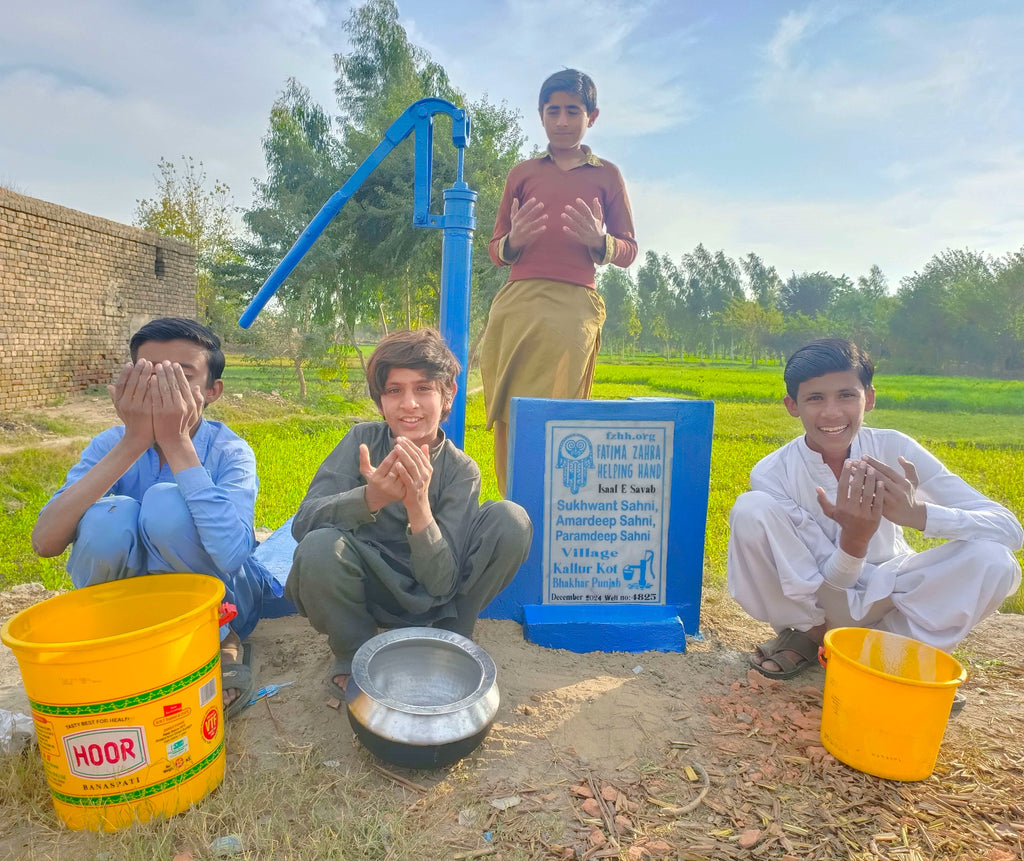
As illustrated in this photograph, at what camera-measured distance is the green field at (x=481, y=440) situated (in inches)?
177

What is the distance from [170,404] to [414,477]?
652mm

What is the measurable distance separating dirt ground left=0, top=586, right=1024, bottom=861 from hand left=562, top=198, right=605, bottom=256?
1.77 metres

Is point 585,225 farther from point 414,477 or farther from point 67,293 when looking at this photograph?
point 67,293

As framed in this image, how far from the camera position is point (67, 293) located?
9805 millimetres

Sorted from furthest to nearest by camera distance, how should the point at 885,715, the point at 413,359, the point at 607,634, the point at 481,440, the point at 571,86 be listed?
1. the point at 481,440
2. the point at 571,86
3. the point at 607,634
4. the point at 413,359
5. the point at 885,715

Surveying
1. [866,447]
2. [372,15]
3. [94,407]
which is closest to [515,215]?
[866,447]

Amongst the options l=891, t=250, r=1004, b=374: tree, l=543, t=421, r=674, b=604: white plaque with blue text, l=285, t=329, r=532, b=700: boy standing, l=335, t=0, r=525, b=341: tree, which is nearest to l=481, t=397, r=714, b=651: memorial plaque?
l=543, t=421, r=674, b=604: white plaque with blue text

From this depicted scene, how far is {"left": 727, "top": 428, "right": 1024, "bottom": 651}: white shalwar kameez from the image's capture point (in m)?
2.04

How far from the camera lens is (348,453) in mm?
2096

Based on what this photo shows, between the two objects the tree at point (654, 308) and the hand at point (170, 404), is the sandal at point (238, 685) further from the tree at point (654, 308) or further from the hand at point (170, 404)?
the tree at point (654, 308)

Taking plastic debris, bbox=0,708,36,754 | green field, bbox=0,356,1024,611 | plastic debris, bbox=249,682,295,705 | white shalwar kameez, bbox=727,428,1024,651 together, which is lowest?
green field, bbox=0,356,1024,611

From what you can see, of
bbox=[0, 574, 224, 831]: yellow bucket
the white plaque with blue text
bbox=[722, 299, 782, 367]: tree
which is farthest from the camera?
bbox=[722, 299, 782, 367]: tree

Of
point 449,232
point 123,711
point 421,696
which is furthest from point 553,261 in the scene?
point 123,711

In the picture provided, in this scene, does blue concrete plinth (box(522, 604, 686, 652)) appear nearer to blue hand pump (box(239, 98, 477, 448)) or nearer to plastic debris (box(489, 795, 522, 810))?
plastic debris (box(489, 795, 522, 810))
